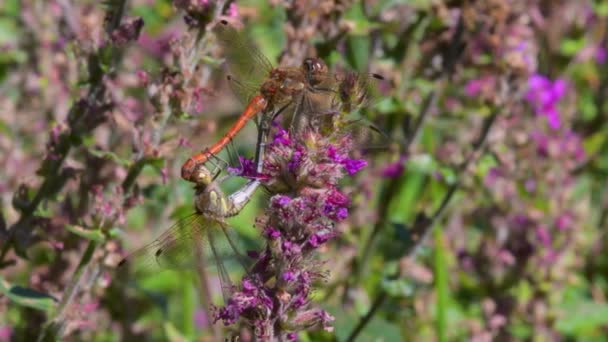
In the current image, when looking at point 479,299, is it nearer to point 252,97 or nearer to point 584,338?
point 584,338

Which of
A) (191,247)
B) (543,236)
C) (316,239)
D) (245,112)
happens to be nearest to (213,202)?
(191,247)

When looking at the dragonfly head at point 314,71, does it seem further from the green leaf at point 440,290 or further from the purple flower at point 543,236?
the purple flower at point 543,236

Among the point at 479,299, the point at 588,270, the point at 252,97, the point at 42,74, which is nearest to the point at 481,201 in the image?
the point at 479,299

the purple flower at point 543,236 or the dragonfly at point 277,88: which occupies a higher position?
the dragonfly at point 277,88

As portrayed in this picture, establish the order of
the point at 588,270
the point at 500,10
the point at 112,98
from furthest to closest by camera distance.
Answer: the point at 588,270 → the point at 500,10 → the point at 112,98

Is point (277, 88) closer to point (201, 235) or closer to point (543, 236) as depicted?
point (201, 235)

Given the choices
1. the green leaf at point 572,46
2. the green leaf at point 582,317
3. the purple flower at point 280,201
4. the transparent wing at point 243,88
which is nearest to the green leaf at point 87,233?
the transparent wing at point 243,88

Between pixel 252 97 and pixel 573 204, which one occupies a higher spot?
pixel 252 97
